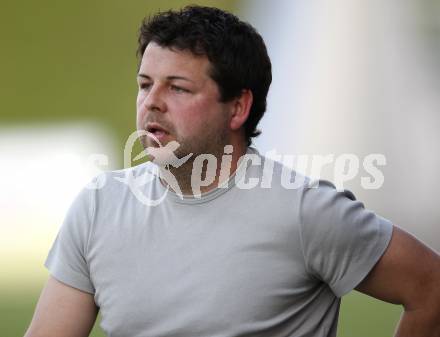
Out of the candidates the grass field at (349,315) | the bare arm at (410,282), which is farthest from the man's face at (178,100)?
the grass field at (349,315)

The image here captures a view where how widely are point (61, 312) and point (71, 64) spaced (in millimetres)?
2783

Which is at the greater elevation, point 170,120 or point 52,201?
point 170,120

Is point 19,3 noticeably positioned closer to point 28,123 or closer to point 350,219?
point 28,123

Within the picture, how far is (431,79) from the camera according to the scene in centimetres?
406

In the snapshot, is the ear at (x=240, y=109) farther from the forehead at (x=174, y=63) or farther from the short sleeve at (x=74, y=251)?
the short sleeve at (x=74, y=251)

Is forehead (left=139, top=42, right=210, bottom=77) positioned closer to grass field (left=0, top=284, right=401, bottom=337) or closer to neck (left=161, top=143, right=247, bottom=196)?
neck (left=161, top=143, right=247, bottom=196)

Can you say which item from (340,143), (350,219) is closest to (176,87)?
(350,219)

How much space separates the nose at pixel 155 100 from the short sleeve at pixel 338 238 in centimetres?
32

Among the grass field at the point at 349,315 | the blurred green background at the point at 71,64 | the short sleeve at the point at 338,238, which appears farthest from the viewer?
the blurred green background at the point at 71,64

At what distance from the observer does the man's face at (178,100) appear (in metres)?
1.69

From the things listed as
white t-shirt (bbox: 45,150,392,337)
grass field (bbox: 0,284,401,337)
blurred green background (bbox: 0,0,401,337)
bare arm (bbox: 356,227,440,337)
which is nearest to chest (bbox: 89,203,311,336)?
white t-shirt (bbox: 45,150,392,337)

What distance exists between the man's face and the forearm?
1.65ft

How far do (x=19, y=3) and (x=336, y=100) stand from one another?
1.64 m

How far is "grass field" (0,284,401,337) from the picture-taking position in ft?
11.9
